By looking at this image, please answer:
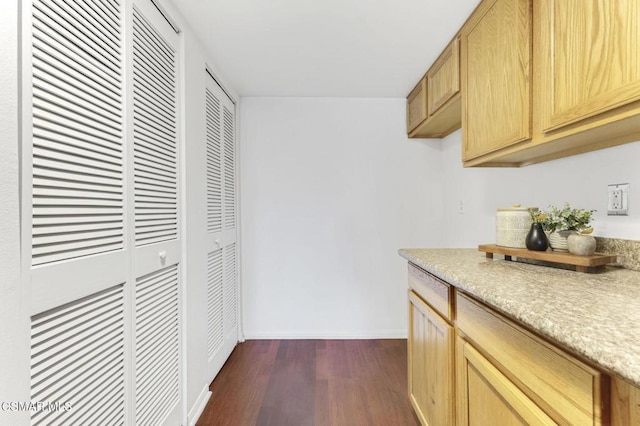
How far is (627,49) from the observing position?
871mm

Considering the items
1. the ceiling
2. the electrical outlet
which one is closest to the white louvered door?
the ceiling

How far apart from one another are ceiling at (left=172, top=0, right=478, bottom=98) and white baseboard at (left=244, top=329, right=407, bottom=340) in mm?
2153

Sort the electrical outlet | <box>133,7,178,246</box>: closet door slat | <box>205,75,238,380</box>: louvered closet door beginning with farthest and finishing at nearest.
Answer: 1. <box>205,75,238,380</box>: louvered closet door
2. <box>133,7,178,246</box>: closet door slat
3. the electrical outlet

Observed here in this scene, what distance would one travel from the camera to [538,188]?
1.70m

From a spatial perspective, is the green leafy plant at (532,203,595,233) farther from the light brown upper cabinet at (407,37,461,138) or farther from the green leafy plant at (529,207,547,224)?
the light brown upper cabinet at (407,37,461,138)

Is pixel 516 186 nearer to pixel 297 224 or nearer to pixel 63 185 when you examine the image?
pixel 297 224

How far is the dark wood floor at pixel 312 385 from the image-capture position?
182 centimetres

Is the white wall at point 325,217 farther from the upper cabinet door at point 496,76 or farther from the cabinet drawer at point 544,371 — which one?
the cabinet drawer at point 544,371

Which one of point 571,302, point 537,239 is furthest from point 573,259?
point 571,302

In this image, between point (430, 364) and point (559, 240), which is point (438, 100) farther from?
point (430, 364)

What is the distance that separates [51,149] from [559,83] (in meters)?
1.63

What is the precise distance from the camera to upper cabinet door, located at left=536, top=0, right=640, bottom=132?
34.2 inches

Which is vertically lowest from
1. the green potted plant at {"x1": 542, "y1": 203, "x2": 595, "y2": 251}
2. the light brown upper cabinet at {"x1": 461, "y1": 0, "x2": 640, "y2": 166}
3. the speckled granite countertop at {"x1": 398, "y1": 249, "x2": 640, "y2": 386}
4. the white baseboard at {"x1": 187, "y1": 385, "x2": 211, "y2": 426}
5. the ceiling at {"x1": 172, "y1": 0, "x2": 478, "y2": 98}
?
the white baseboard at {"x1": 187, "y1": 385, "x2": 211, "y2": 426}

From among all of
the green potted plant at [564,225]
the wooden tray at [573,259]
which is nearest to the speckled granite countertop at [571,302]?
the wooden tray at [573,259]
